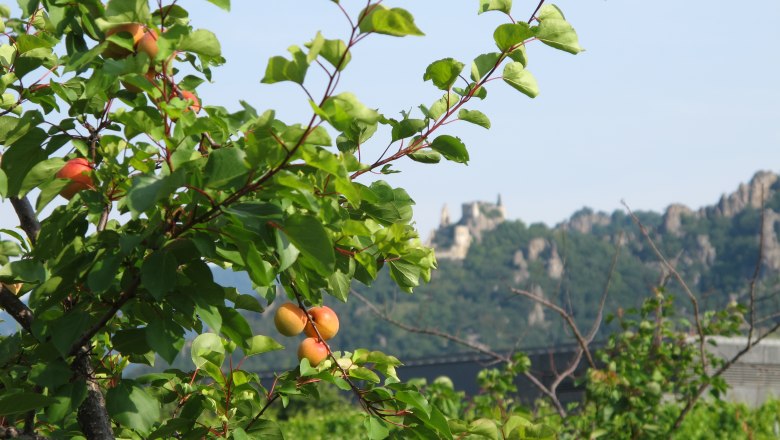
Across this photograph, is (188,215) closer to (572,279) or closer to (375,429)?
(375,429)

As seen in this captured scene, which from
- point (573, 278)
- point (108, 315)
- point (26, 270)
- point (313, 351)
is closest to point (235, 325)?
point (108, 315)

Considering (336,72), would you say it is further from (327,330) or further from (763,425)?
(763,425)

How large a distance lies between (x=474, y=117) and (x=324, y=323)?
0.61 metres

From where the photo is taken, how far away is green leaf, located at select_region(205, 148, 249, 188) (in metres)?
1.42

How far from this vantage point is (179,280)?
1.68 metres

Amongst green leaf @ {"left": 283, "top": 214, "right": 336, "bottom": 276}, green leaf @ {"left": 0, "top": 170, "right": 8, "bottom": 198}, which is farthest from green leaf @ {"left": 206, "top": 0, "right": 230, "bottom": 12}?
green leaf @ {"left": 0, "top": 170, "right": 8, "bottom": 198}

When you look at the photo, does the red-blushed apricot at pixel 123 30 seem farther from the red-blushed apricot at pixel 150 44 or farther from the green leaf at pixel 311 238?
the green leaf at pixel 311 238

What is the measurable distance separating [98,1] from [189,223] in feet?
1.77

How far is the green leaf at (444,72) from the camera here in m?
1.85

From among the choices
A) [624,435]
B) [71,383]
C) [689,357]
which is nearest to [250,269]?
[71,383]

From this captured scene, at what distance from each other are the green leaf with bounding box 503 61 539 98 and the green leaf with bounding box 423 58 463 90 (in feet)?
0.34

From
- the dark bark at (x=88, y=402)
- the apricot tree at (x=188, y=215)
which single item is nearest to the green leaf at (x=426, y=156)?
the apricot tree at (x=188, y=215)

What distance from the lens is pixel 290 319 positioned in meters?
2.07

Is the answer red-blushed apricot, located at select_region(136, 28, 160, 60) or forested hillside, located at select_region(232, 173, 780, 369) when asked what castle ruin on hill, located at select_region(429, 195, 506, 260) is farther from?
red-blushed apricot, located at select_region(136, 28, 160, 60)
